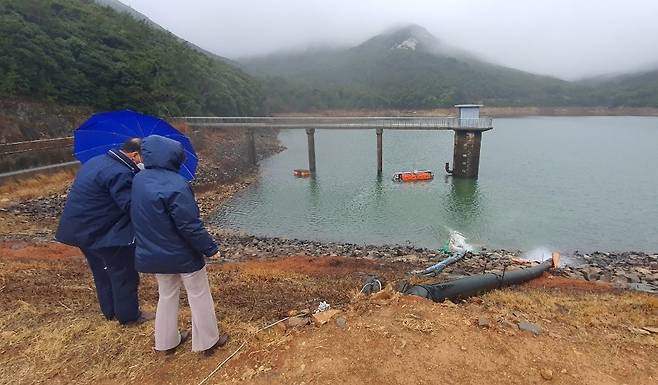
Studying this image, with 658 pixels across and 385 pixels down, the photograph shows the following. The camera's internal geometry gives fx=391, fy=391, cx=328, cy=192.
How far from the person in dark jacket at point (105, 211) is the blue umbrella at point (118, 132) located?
2.04 ft

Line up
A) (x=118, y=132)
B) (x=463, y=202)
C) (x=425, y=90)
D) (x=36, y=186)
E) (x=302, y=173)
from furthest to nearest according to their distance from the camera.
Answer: (x=425, y=90) → (x=302, y=173) → (x=463, y=202) → (x=36, y=186) → (x=118, y=132)

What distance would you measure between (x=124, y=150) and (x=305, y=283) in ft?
13.3

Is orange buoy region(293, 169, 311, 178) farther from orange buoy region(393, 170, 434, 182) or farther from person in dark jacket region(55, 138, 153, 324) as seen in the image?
person in dark jacket region(55, 138, 153, 324)

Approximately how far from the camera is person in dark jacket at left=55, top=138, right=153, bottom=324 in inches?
132

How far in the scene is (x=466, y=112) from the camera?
91.4ft

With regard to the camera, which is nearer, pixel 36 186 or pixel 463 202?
pixel 36 186

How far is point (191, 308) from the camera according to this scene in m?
3.30

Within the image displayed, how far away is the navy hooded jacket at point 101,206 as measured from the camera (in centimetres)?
335

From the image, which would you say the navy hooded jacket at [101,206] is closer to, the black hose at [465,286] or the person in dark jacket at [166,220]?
the person in dark jacket at [166,220]

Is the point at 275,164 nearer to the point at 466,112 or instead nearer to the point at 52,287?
the point at 466,112

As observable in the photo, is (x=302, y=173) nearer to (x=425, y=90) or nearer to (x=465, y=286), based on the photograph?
(x=465, y=286)

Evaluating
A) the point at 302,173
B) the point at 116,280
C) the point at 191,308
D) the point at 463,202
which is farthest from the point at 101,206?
the point at 302,173

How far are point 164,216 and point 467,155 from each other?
2675 centimetres

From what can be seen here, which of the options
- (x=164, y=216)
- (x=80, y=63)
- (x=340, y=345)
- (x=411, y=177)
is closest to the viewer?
(x=164, y=216)
